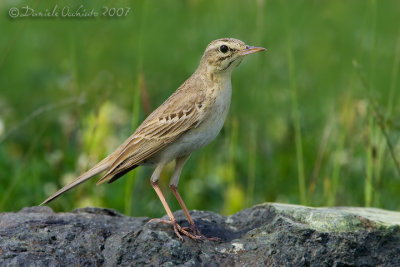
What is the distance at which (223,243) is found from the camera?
5344 millimetres

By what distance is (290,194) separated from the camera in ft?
28.8

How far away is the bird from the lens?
19.2ft

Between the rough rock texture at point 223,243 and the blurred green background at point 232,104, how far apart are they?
1.20 metres

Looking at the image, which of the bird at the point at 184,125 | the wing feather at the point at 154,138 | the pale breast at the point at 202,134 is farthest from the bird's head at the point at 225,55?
the wing feather at the point at 154,138

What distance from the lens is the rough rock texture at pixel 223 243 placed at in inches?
195

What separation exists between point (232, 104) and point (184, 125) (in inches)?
183

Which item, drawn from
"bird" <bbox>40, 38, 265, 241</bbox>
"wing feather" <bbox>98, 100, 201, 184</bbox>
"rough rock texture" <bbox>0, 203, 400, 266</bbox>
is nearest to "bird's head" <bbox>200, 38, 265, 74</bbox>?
"bird" <bbox>40, 38, 265, 241</bbox>

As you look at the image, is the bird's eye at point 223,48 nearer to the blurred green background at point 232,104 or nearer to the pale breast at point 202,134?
the pale breast at point 202,134

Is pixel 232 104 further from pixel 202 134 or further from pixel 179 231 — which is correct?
pixel 179 231

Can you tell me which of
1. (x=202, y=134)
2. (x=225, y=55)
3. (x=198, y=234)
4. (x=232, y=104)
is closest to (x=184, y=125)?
(x=202, y=134)

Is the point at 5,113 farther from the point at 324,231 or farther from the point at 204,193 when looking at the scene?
the point at 324,231

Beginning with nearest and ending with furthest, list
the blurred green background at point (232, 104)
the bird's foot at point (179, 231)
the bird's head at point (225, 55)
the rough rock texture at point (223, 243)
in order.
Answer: the rough rock texture at point (223, 243) < the bird's foot at point (179, 231) < the bird's head at point (225, 55) < the blurred green background at point (232, 104)

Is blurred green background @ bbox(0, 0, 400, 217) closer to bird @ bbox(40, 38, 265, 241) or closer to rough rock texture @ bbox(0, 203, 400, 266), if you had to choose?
bird @ bbox(40, 38, 265, 241)

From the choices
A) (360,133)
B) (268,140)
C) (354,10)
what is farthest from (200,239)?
(354,10)
